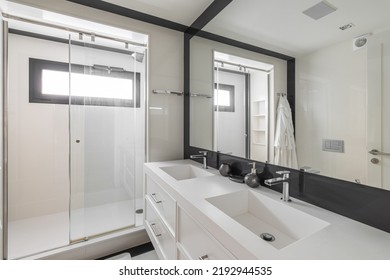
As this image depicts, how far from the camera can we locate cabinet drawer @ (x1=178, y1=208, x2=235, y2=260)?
0.67 meters

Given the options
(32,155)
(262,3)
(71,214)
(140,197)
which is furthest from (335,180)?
(32,155)

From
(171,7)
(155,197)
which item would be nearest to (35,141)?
(155,197)

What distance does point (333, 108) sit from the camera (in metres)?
0.82

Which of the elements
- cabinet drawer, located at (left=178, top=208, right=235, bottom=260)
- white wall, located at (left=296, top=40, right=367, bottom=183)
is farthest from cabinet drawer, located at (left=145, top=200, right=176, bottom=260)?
white wall, located at (left=296, top=40, right=367, bottom=183)

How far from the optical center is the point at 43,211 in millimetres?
2223

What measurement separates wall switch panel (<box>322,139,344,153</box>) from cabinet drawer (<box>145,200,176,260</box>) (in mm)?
945

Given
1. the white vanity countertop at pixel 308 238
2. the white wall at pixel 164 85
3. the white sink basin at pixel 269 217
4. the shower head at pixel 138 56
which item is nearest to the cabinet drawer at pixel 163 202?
the white vanity countertop at pixel 308 238

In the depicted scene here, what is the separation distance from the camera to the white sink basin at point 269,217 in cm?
77

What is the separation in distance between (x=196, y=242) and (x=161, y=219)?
50 cm

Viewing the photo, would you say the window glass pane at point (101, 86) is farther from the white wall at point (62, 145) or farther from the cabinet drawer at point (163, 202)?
the cabinet drawer at point (163, 202)

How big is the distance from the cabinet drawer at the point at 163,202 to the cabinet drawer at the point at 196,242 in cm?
9

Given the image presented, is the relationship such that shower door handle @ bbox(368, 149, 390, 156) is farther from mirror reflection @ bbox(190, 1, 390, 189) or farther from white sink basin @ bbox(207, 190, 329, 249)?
white sink basin @ bbox(207, 190, 329, 249)

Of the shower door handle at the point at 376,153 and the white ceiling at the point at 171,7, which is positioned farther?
the white ceiling at the point at 171,7
